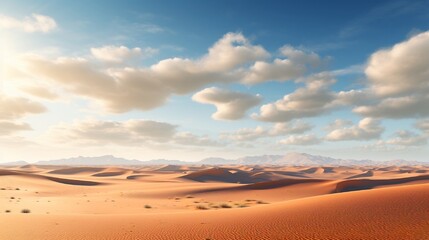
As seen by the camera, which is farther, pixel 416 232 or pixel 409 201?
pixel 409 201

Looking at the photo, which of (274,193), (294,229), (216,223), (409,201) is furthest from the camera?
(274,193)

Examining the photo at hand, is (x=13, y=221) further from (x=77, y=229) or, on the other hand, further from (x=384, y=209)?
(x=384, y=209)

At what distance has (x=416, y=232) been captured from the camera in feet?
32.9

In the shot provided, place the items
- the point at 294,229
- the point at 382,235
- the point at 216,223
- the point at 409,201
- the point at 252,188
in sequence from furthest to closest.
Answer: the point at 252,188
the point at 409,201
the point at 216,223
the point at 294,229
the point at 382,235

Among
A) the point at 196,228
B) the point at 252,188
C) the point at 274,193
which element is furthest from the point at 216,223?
the point at 252,188

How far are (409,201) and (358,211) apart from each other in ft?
8.61

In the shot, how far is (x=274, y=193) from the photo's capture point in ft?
127

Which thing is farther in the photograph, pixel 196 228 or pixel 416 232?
pixel 196 228

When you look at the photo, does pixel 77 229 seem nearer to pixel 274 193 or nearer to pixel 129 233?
pixel 129 233

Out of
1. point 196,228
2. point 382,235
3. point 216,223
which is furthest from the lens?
point 216,223

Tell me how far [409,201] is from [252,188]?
93.7 feet

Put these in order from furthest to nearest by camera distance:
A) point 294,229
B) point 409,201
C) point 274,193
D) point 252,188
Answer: point 252,188 < point 274,193 < point 409,201 < point 294,229

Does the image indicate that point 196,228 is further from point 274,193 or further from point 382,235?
point 274,193

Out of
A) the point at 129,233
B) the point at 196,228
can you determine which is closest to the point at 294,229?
the point at 196,228
